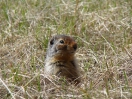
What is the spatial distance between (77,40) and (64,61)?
146 cm

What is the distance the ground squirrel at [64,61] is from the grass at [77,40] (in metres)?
0.12

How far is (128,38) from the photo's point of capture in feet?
18.0

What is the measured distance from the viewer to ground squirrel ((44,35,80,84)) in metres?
4.17

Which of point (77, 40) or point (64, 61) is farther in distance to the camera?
point (77, 40)

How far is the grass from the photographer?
3926 millimetres

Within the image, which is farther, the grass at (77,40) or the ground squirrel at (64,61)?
the ground squirrel at (64,61)

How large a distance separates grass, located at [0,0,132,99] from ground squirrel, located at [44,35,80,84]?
0.12m

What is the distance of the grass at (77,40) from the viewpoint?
3.93m

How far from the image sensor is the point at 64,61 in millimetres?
4203

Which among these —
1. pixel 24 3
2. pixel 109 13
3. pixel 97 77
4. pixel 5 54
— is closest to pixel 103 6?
pixel 109 13

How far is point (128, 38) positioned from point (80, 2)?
160cm

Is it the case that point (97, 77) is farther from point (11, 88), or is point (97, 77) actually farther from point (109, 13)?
point (109, 13)

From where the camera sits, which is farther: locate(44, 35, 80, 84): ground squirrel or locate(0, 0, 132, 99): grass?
locate(44, 35, 80, 84): ground squirrel

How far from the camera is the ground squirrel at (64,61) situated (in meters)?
4.17
